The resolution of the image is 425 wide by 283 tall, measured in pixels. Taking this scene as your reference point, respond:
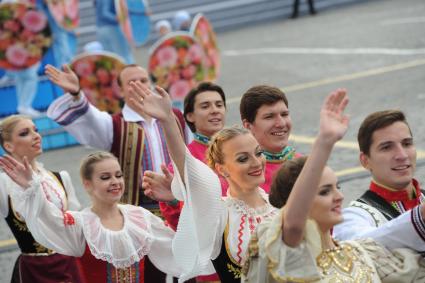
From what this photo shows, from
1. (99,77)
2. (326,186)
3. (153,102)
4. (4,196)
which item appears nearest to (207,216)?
→ (153,102)

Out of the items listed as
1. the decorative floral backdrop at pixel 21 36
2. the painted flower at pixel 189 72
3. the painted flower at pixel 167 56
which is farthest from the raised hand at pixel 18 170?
the decorative floral backdrop at pixel 21 36

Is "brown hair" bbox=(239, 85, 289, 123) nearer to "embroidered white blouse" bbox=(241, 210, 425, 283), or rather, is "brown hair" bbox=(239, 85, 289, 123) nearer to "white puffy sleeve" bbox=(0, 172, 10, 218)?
"embroidered white blouse" bbox=(241, 210, 425, 283)

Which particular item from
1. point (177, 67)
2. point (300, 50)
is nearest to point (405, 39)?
point (300, 50)

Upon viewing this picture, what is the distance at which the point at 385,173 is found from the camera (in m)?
4.32

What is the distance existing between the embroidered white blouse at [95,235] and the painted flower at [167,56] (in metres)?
5.75

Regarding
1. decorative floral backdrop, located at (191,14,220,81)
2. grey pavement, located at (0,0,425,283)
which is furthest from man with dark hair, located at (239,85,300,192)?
decorative floral backdrop, located at (191,14,220,81)

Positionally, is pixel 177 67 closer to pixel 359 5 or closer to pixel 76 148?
pixel 76 148

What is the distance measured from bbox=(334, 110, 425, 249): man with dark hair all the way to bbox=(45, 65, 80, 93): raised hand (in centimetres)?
218

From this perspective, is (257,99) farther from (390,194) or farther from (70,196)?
(70,196)

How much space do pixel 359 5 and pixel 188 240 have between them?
64.4 feet

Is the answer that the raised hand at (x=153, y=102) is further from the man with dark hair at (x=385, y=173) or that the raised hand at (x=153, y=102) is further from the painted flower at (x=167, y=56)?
the painted flower at (x=167, y=56)

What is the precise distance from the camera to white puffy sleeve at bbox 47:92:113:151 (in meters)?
6.01

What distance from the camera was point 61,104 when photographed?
19.8 feet

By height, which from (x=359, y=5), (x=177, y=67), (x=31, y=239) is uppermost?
(x=359, y=5)
